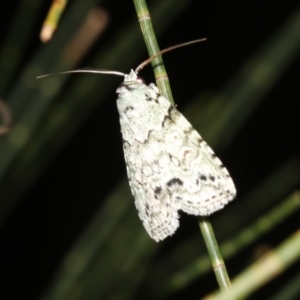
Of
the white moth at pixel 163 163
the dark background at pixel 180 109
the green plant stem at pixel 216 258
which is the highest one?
the dark background at pixel 180 109

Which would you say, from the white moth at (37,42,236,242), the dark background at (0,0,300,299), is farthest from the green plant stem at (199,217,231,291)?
the dark background at (0,0,300,299)

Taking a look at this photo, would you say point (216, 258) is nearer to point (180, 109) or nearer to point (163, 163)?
point (163, 163)

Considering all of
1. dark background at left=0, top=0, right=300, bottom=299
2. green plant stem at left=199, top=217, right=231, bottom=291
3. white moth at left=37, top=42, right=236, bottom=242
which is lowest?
green plant stem at left=199, top=217, right=231, bottom=291

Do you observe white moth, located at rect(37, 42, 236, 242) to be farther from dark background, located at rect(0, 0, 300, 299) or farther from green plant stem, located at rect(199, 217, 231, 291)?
dark background, located at rect(0, 0, 300, 299)

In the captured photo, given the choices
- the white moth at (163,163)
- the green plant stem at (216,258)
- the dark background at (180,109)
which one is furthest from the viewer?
the dark background at (180,109)

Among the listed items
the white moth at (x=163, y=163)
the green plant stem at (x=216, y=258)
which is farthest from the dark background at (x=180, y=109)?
the green plant stem at (x=216, y=258)

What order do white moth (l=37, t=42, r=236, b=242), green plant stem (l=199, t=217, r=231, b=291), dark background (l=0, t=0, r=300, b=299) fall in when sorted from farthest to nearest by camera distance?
dark background (l=0, t=0, r=300, b=299) < white moth (l=37, t=42, r=236, b=242) < green plant stem (l=199, t=217, r=231, b=291)

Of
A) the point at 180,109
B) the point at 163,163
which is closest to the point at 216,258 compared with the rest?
the point at 163,163

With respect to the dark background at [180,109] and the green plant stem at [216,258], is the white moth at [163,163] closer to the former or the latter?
the green plant stem at [216,258]

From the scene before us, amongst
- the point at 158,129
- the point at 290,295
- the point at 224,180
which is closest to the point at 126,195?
the point at 158,129
